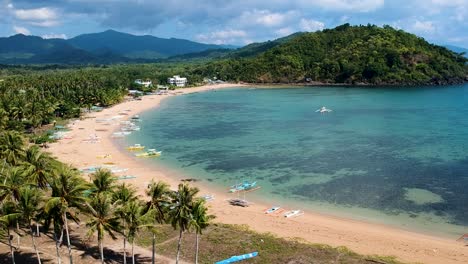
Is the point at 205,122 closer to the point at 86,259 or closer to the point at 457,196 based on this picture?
the point at 457,196

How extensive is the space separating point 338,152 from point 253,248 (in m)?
42.5

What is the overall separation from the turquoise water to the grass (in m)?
11.6

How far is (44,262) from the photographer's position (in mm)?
32219

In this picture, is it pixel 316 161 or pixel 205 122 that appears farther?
pixel 205 122

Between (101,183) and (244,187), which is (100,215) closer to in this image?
(101,183)

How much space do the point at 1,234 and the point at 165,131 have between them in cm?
7094

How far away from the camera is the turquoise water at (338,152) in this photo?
168 feet

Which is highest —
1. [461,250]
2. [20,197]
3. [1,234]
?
[20,197]

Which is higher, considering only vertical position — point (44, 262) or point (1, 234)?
point (1, 234)

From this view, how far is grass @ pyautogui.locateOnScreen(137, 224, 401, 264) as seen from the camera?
3500 centimetres

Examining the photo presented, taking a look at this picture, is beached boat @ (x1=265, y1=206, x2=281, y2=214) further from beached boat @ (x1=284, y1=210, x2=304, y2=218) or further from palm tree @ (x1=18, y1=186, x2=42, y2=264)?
palm tree @ (x1=18, y1=186, x2=42, y2=264)

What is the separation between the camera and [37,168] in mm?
35781

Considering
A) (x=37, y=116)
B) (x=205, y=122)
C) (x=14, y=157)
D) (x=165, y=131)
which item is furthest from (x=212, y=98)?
(x=14, y=157)

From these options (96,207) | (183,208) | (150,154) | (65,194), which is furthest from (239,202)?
(150,154)
